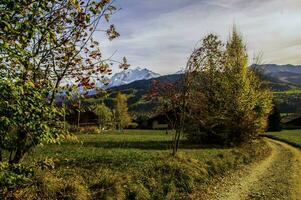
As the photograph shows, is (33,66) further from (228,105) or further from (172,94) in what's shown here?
(228,105)

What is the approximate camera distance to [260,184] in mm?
19078

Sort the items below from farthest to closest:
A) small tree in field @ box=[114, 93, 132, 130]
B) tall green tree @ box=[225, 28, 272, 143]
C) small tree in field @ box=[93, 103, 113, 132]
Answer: small tree in field @ box=[114, 93, 132, 130]
tall green tree @ box=[225, 28, 272, 143]
small tree in field @ box=[93, 103, 113, 132]

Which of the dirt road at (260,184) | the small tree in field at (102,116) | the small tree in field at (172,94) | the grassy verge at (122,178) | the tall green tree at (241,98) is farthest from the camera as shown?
the tall green tree at (241,98)

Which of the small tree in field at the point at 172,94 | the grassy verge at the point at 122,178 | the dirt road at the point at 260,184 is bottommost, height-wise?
the dirt road at the point at 260,184

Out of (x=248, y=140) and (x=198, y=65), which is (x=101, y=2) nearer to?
(x=198, y=65)

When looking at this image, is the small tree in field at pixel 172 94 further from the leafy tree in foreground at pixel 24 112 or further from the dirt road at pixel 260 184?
the leafy tree in foreground at pixel 24 112

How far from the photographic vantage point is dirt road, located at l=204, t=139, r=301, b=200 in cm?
1647

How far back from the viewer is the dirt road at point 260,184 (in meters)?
16.5

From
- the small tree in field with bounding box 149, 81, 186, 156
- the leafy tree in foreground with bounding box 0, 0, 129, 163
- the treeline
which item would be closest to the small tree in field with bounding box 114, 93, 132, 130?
the treeline

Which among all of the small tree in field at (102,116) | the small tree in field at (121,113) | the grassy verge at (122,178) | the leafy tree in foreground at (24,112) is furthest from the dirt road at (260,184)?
the small tree in field at (121,113)

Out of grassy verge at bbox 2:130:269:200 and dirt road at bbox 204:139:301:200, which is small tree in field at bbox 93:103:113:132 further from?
dirt road at bbox 204:139:301:200

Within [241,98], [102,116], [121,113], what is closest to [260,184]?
[241,98]

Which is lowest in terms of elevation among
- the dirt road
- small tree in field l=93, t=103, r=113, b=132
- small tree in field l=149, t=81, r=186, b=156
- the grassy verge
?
the dirt road

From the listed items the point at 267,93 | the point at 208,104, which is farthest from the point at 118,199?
the point at 267,93
